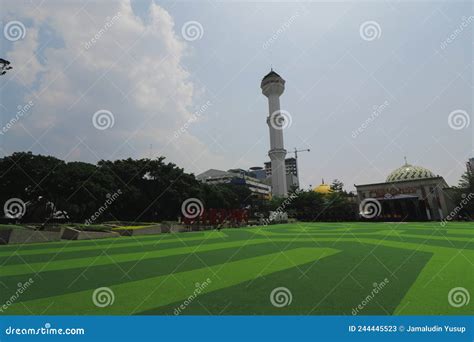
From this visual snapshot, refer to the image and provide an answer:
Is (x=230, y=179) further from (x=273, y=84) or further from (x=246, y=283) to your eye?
(x=246, y=283)

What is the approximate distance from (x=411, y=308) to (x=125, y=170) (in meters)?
42.7

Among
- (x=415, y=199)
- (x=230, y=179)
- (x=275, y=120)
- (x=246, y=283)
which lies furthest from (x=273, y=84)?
(x=246, y=283)

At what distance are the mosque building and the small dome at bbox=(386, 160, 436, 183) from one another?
31.5 ft

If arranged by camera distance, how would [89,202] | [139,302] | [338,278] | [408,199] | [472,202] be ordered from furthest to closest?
[408,199]
[472,202]
[89,202]
[338,278]
[139,302]

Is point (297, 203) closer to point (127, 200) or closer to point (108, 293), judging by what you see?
point (127, 200)

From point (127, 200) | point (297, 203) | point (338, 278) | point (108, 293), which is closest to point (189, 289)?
point (108, 293)

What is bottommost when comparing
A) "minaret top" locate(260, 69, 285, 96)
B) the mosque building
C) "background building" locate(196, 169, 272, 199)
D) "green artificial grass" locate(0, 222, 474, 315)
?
"green artificial grass" locate(0, 222, 474, 315)

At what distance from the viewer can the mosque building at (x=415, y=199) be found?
56812 mm

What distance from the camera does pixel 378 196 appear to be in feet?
203

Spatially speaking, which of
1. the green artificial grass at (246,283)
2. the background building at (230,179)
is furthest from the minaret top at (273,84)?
the green artificial grass at (246,283)

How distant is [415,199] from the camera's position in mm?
56938

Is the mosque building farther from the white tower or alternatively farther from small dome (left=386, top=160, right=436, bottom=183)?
the white tower

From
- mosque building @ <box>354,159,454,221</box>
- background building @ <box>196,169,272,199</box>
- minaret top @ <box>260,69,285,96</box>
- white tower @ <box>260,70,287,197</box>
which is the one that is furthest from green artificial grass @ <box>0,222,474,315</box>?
background building @ <box>196,169,272,199</box>

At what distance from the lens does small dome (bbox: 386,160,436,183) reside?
71.4 metres
